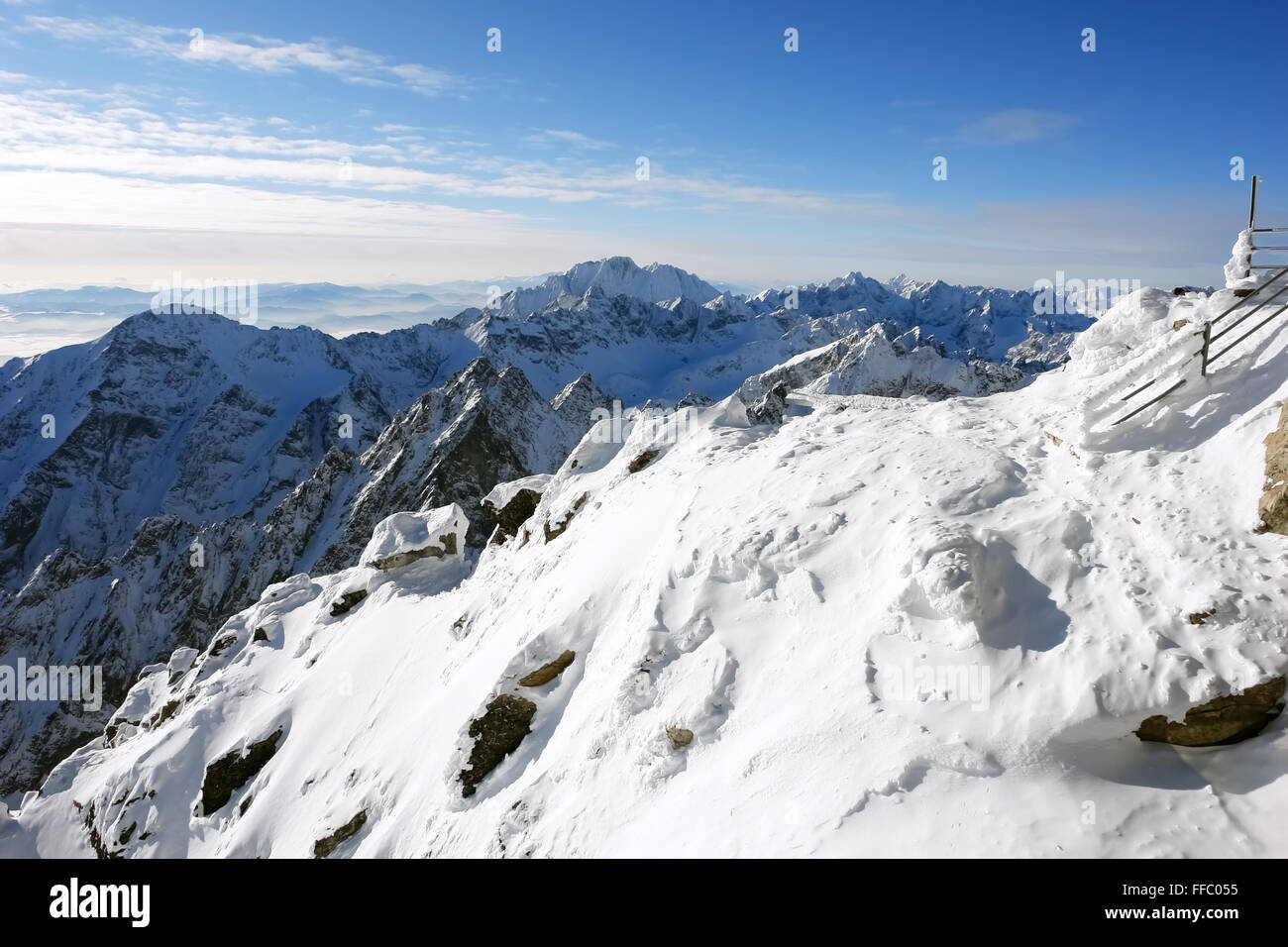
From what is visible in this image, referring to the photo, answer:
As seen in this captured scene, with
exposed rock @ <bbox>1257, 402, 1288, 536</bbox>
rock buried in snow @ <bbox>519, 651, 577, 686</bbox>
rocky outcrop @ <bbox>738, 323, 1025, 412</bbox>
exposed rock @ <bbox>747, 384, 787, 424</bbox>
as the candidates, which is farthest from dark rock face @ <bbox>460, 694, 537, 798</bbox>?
rocky outcrop @ <bbox>738, 323, 1025, 412</bbox>

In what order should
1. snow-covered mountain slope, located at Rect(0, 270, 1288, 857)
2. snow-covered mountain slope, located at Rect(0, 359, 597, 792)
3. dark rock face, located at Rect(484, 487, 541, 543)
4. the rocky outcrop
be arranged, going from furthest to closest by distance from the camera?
1. the rocky outcrop
2. snow-covered mountain slope, located at Rect(0, 359, 597, 792)
3. dark rock face, located at Rect(484, 487, 541, 543)
4. snow-covered mountain slope, located at Rect(0, 270, 1288, 857)

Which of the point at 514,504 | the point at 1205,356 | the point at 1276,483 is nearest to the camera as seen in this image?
the point at 1276,483

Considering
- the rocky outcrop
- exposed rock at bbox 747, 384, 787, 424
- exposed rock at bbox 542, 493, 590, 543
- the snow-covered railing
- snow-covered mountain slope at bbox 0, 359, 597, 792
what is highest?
the rocky outcrop

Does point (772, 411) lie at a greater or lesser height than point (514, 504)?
greater

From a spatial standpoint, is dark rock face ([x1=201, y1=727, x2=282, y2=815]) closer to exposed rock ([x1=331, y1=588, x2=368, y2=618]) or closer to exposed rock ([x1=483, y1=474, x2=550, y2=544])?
exposed rock ([x1=331, y1=588, x2=368, y2=618])

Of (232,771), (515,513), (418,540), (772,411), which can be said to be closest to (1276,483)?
(772,411)

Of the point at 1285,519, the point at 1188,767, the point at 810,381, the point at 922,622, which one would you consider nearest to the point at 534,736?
the point at 922,622

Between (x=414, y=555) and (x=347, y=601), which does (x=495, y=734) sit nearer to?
(x=414, y=555)
